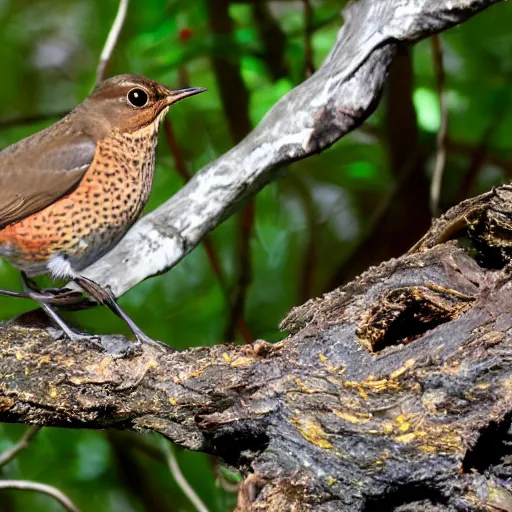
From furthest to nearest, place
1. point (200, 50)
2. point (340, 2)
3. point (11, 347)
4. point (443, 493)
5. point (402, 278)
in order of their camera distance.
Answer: point (340, 2)
point (200, 50)
point (11, 347)
point (402, 278)
point (443, 493)

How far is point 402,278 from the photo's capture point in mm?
1112

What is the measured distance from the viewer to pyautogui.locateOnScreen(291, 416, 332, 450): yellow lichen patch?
104cm

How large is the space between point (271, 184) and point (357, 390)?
156 cm

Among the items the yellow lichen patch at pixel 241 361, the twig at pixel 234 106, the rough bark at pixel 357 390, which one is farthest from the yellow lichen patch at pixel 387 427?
the twig at pixel 234 106

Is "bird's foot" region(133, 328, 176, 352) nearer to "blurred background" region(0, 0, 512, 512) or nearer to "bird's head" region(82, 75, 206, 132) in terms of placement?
"bird's head" region(82, 75, 206, 132)

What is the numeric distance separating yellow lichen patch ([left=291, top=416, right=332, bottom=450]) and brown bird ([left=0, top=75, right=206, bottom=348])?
60cm

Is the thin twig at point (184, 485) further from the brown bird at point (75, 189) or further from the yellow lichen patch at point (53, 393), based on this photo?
the yellow lichen patch at point (53, 393)

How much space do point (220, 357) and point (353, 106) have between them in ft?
1.51

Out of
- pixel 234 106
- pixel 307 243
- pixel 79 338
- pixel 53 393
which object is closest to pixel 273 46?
pixel 234 106

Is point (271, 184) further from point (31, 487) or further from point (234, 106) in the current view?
point (31, 487)

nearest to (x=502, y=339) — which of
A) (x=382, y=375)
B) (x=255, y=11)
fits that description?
(x=382, y=375)

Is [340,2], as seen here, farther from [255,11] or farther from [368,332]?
[368,332]

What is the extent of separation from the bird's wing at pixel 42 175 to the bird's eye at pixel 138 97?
131mm

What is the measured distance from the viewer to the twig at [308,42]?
2168 mm
